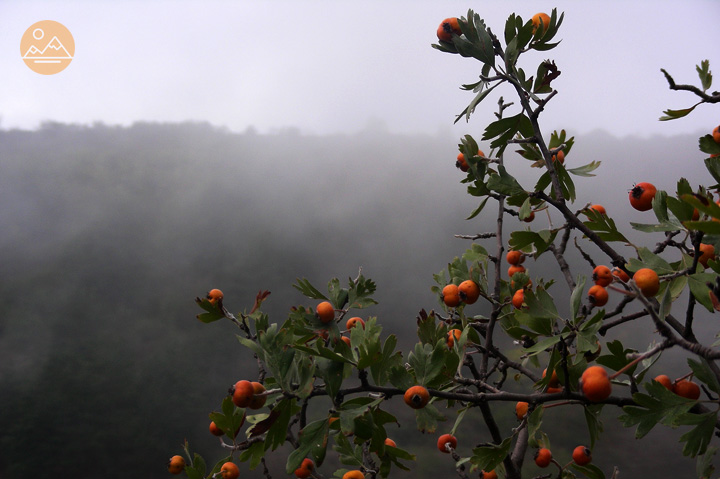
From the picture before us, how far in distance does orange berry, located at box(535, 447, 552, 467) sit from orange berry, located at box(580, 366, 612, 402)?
3.13 ft

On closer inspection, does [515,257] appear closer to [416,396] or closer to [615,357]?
[615,357]

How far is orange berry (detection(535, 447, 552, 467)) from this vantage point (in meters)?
1.54

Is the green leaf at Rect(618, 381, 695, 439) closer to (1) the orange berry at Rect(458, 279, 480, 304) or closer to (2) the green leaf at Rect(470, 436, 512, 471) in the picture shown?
(2) the green leaf at Rect(470, 436, 512, 471)

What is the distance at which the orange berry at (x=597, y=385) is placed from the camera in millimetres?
726

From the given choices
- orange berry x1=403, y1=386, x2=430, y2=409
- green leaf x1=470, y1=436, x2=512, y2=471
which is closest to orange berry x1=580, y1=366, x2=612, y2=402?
orange berry x1=403, y1=386, x2=430, y2=409

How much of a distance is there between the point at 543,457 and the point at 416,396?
3.00 ft

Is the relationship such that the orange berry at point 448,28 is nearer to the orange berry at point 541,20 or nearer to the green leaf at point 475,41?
the green leaf at point 475,41

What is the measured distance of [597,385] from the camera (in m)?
0.73

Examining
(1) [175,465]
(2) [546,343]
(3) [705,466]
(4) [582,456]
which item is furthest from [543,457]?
(1) [175,465]

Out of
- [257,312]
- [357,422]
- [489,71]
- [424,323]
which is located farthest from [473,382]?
[489,71]

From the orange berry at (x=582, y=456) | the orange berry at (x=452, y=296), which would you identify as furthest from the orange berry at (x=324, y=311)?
the orange berry at (x=582, y=456)

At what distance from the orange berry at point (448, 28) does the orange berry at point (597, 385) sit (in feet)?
3.02

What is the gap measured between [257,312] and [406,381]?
0.54 meters

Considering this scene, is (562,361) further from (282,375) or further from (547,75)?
(547,75)
